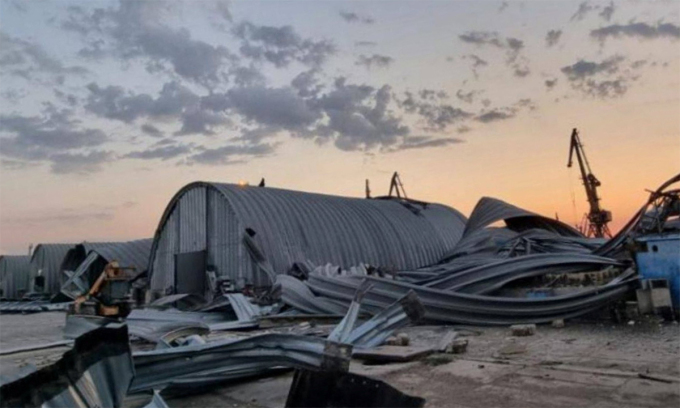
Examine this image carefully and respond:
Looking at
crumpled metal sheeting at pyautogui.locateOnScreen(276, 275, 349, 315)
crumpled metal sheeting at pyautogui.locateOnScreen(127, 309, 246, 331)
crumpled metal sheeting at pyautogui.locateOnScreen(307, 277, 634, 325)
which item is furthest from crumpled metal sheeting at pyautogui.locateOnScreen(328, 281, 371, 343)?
crumpled metal sheeting at pyautogui.locateOnScreen(276, 275, 349, 315)

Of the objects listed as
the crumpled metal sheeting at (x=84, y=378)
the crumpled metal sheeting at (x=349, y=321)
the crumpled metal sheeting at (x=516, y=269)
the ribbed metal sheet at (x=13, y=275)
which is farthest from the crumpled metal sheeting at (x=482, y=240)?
the ribbed metal sheet at (x=13, y=275)

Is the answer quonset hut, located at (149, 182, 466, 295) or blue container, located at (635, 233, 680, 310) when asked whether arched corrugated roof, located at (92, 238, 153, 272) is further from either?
blue container, located at (635, 233, 680, 310)

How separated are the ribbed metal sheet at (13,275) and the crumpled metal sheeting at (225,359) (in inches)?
1591

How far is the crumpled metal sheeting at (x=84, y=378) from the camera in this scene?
3.13m

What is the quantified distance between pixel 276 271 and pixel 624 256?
10.7 metres

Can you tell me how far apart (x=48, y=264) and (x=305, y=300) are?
30570 mm

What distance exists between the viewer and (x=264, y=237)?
18656 millimetres

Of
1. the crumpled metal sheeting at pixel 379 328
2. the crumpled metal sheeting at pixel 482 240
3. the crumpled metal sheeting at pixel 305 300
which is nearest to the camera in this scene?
the crumpled metal sheeting at pixel 379 328

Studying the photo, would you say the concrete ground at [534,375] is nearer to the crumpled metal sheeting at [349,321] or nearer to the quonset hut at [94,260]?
the crumpled metal sheeting at [349,321]

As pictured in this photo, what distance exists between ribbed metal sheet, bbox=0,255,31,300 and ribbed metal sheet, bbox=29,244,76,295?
140 inches

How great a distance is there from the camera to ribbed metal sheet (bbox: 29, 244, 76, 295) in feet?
118

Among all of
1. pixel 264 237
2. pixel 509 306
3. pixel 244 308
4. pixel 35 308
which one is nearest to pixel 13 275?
pixel 35 308

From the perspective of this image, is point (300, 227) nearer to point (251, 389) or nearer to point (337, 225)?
point (337, 225)

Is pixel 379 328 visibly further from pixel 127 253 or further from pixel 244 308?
pixel 127 253
